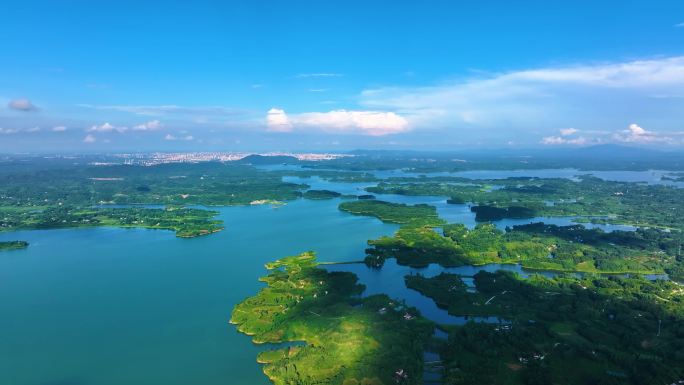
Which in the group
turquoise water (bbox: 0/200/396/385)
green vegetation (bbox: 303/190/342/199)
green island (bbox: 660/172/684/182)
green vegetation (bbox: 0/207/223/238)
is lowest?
turquoise water (bbox: 0/200/396/385)

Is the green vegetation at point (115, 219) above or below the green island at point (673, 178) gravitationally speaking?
below

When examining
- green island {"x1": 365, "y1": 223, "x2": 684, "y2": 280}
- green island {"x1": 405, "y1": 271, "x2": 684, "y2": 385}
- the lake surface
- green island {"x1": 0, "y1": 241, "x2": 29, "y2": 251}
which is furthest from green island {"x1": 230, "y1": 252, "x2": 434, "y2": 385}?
green island {"x1": 0, "y1": 241, "x2": 29, "y2": 251}

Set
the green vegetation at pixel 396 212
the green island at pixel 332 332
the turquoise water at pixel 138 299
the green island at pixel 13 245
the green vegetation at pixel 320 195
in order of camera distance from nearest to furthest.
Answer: the green island at pixel 332 332
the turquoise water at pixel 138 299
the green island at pixel 13 245
the green vegetation at pixel 396 212
the green vegetation at pixel 320 195

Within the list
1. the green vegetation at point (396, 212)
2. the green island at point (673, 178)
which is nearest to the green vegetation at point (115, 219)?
the green vegetation at point (396, 212)

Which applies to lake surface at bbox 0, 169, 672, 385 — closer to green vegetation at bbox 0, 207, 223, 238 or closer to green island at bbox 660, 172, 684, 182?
green vegetation at bbox 0, 207, 223, 238

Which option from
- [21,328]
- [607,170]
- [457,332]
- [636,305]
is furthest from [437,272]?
[607,170]

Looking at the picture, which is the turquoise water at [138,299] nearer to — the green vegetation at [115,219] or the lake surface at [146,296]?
the lake surface at [146,296]
